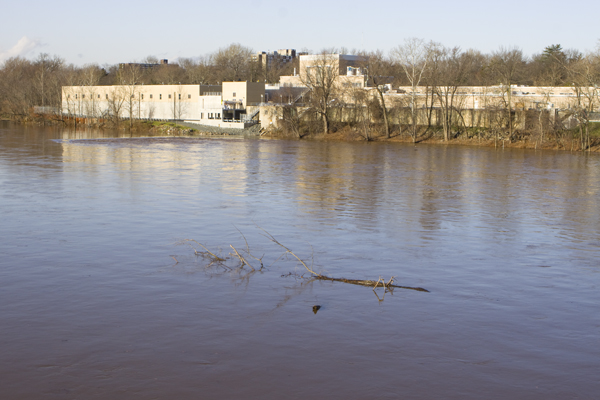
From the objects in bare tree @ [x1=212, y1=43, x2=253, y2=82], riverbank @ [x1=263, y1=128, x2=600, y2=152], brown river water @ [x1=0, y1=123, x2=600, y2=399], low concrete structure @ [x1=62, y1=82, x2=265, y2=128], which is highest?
bare tree @ [x1=212, y1=43, x2=253, y2=82]

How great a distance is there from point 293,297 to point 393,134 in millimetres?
66493

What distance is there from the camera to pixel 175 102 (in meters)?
106

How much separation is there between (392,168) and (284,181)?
36.8ft

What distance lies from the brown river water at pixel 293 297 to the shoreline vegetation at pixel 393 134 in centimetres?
3939

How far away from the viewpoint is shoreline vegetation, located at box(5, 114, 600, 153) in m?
61.8

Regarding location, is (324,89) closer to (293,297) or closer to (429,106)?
(429,106)

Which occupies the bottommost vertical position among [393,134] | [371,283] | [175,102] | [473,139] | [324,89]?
[371,283]

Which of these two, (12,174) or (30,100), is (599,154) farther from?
(30,100)

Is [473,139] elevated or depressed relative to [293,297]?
elevated

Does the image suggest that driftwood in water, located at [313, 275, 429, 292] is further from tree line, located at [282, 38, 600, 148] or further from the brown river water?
tree line, located at [282, 38, 600, 148]

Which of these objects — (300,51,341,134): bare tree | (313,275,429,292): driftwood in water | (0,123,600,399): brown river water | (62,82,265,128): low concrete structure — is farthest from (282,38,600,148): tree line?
(313,275,429,292): driftwood in water

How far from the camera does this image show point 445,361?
941 cm

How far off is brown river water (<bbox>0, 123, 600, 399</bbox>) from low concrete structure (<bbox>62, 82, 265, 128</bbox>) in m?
68.9

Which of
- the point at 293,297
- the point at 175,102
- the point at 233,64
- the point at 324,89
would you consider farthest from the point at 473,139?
the point at 233,64
